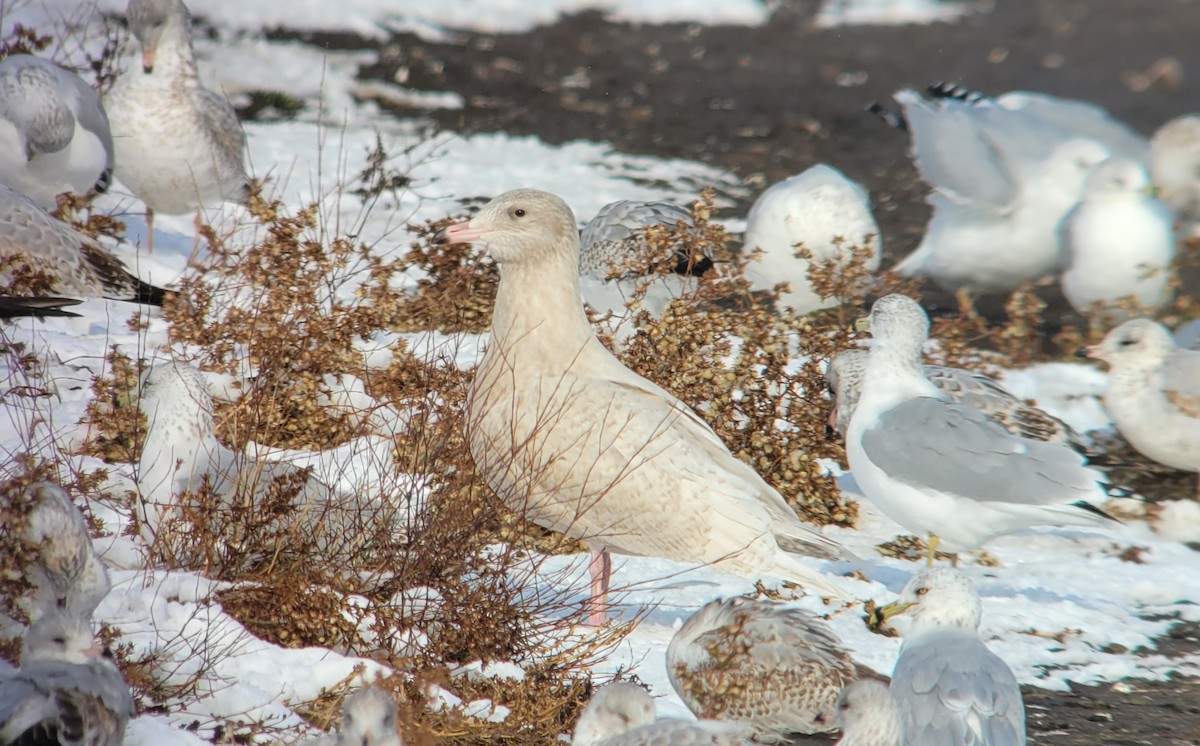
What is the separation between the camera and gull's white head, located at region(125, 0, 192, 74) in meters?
8.42

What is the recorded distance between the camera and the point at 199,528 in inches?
187

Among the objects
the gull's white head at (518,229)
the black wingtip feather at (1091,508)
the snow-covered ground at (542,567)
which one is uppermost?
the gull's white head at (518,229)

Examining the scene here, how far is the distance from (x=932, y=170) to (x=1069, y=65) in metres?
7.77

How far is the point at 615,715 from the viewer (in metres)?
3.83

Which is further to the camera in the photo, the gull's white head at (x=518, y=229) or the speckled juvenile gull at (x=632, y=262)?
the speckled juvenile gull at (x=632, y=262)

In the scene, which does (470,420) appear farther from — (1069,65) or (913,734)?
(1069,65)

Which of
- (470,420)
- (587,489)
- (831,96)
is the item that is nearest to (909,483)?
(587,489)

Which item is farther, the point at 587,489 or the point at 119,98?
the point at 119,98

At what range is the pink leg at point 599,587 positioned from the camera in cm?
517

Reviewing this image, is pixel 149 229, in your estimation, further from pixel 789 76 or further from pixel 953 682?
pixel 789 76

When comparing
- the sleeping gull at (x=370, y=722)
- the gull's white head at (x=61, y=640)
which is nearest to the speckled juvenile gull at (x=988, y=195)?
the sleeping gull at (x=370, y=722)

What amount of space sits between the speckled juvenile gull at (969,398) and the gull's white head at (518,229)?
190cm

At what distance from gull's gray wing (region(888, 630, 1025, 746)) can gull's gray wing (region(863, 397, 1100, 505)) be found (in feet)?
4.80

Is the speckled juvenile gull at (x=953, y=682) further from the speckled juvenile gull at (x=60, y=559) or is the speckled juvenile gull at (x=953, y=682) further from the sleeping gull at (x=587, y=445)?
the speckled juvenile gull at (x=60, y=559)
